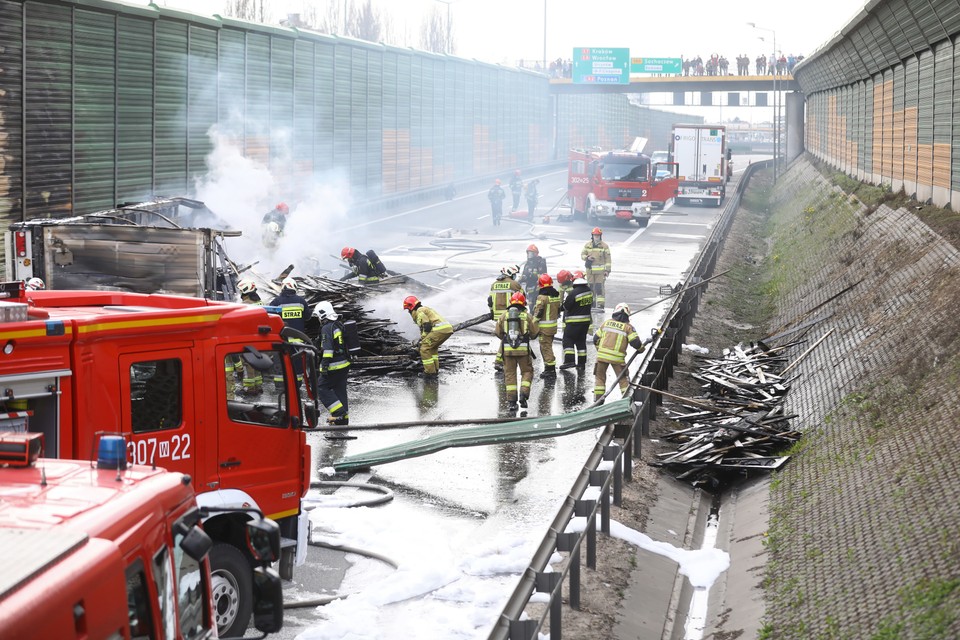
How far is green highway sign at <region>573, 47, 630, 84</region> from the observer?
3152 inches

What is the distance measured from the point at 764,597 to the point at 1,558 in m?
6.45

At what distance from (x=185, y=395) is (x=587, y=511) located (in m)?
3.20

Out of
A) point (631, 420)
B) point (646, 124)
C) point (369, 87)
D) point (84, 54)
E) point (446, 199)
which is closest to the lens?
point (631, 420)

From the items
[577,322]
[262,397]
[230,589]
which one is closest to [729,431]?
[577,322]

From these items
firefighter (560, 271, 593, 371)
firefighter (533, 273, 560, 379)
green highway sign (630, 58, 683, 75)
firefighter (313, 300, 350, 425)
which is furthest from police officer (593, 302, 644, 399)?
green highway sign (630, 58, 683, 75)

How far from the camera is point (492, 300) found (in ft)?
59.7

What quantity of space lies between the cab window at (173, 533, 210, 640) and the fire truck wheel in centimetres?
220

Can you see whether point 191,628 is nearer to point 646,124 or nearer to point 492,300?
point 492,300

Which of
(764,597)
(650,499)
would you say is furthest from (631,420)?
(764,597)

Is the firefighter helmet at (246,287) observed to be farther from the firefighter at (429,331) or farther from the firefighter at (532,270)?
the firefighter at (532,270)

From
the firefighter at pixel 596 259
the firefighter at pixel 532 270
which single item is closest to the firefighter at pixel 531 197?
the firefighter at pixel 596 259

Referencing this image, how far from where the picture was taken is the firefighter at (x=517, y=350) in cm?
1584

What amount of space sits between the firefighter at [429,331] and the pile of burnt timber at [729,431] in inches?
151

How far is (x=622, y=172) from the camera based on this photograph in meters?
42.5
